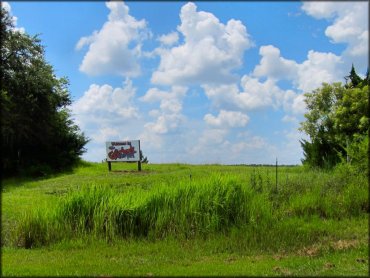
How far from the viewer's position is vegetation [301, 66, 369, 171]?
21.0 m

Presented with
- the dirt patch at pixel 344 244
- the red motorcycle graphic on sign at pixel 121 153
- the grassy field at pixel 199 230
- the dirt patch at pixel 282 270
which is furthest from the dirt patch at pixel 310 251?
the red motorcycle graphic on sign at pixel 121 153

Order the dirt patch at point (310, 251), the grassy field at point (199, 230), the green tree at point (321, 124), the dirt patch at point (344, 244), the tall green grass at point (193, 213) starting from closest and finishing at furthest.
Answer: the grassy field at point (199, 230), the dirt patch at point (310, 251), the dirt patch at point (344, 244), the tall green grass at point (193, 213), the green tree at point (321, 124)

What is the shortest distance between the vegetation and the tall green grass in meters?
2.23

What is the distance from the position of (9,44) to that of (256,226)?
23.6 metres

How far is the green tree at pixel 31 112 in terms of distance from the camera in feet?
97.3

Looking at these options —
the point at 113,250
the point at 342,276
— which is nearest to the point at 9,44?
the point at 113,250

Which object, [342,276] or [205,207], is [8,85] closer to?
[205,207]

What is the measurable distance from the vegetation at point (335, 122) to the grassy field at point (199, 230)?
2.50 m

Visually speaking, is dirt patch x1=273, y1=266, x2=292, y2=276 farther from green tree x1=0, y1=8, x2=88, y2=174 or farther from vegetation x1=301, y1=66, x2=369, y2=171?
green tree x1=0, y1=8, x2=88, y2=174

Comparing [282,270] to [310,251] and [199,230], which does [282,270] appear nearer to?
[310,251]

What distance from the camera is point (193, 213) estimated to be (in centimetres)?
1284

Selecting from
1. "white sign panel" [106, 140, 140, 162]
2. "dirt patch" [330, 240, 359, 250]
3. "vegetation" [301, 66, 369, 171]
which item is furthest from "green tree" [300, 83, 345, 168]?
"dirt patch" [330, 240, 359, 250]

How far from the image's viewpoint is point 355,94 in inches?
965

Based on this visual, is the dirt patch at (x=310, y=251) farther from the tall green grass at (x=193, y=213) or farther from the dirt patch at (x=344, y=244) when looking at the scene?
the tall green grass at (x=193, y=213)
